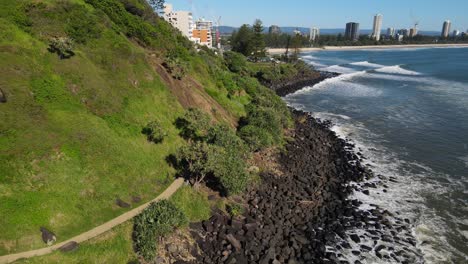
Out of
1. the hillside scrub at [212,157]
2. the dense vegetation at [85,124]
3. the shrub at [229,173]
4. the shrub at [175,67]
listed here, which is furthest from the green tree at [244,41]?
the shrub at [229,173]

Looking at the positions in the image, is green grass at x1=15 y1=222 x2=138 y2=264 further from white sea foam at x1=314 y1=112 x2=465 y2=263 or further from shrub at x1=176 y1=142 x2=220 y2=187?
white sea foam at x1=314 y1=112 x2=465 y2=263

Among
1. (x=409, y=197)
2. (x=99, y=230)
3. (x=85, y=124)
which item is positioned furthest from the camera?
(x=409, y=197)

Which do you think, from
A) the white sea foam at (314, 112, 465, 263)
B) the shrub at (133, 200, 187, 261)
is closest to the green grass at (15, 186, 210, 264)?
the shrub at (133, 200, 187, 261)

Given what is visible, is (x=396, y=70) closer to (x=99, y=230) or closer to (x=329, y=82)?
(x=329, y=82)

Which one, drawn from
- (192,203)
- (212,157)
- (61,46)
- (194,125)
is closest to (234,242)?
(192,203)

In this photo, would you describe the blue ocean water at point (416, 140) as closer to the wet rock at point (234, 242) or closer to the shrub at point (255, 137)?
the wet rock at point (234, 242)
